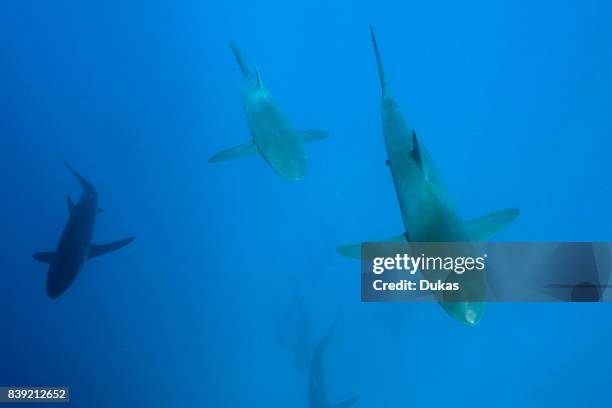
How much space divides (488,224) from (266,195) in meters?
17.5

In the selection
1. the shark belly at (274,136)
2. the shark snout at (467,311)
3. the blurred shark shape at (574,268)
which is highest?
the shark belly at (274,136)

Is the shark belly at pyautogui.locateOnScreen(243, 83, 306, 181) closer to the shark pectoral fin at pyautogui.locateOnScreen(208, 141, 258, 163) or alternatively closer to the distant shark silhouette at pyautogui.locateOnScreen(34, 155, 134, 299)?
the shark pectoral fin at pyautogui.locateOnScreen(208, 141, 258, 163)

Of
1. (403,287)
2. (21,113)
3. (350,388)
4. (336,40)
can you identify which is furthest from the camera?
(336,40)

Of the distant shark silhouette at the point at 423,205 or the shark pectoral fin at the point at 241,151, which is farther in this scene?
the shark pectoral fin at the point at 241,151

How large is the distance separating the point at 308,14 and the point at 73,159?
16.9 m

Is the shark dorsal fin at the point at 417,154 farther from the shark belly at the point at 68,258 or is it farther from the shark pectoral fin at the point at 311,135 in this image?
the shark belly at the point at 68,258

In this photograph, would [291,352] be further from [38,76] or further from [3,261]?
[38,76]

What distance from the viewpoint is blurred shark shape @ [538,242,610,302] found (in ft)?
16.8

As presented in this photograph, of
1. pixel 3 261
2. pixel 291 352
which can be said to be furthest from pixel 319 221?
pixel 3 261

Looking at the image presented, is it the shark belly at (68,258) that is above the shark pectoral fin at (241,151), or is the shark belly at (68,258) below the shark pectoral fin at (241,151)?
below

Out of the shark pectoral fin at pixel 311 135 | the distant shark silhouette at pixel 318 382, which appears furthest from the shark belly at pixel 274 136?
the distant shark silhouette at pixel 318 382

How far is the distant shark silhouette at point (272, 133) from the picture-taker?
15.7 ft

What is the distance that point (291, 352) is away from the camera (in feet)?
54.4

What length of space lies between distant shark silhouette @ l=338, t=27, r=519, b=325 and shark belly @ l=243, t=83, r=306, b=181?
1013mm
